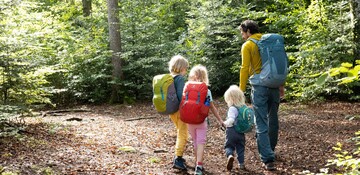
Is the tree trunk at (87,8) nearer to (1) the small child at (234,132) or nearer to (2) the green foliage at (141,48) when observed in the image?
(2) the green foliage at (141,48)

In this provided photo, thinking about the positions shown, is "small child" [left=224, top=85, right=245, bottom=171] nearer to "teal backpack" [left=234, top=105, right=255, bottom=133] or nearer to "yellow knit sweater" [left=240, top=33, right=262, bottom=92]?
"teal backpack" [left=234, top=105, right=255, bottom=133]

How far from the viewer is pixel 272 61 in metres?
4.93

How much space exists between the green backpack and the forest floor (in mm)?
954

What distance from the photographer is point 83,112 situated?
451 inches

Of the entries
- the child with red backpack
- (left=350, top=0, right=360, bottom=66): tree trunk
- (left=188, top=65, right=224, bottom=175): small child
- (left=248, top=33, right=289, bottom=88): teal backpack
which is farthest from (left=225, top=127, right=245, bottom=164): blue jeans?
(left=350, top=0, right=360, bottom=66): tree trunk

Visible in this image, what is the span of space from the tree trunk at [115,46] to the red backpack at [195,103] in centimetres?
833

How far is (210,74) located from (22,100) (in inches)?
317

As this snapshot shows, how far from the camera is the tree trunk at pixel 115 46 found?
1309 cm

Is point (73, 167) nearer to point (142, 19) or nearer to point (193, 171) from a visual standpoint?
point (193, 171)

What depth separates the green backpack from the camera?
202 inches

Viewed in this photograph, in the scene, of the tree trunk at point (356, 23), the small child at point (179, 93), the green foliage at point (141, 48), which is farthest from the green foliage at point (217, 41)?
the small child at point (179, 93)

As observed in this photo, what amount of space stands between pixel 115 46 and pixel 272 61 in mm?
9131

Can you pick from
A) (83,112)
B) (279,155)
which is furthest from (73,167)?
(83,112)

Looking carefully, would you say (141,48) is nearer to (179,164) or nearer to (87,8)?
(87,8)
